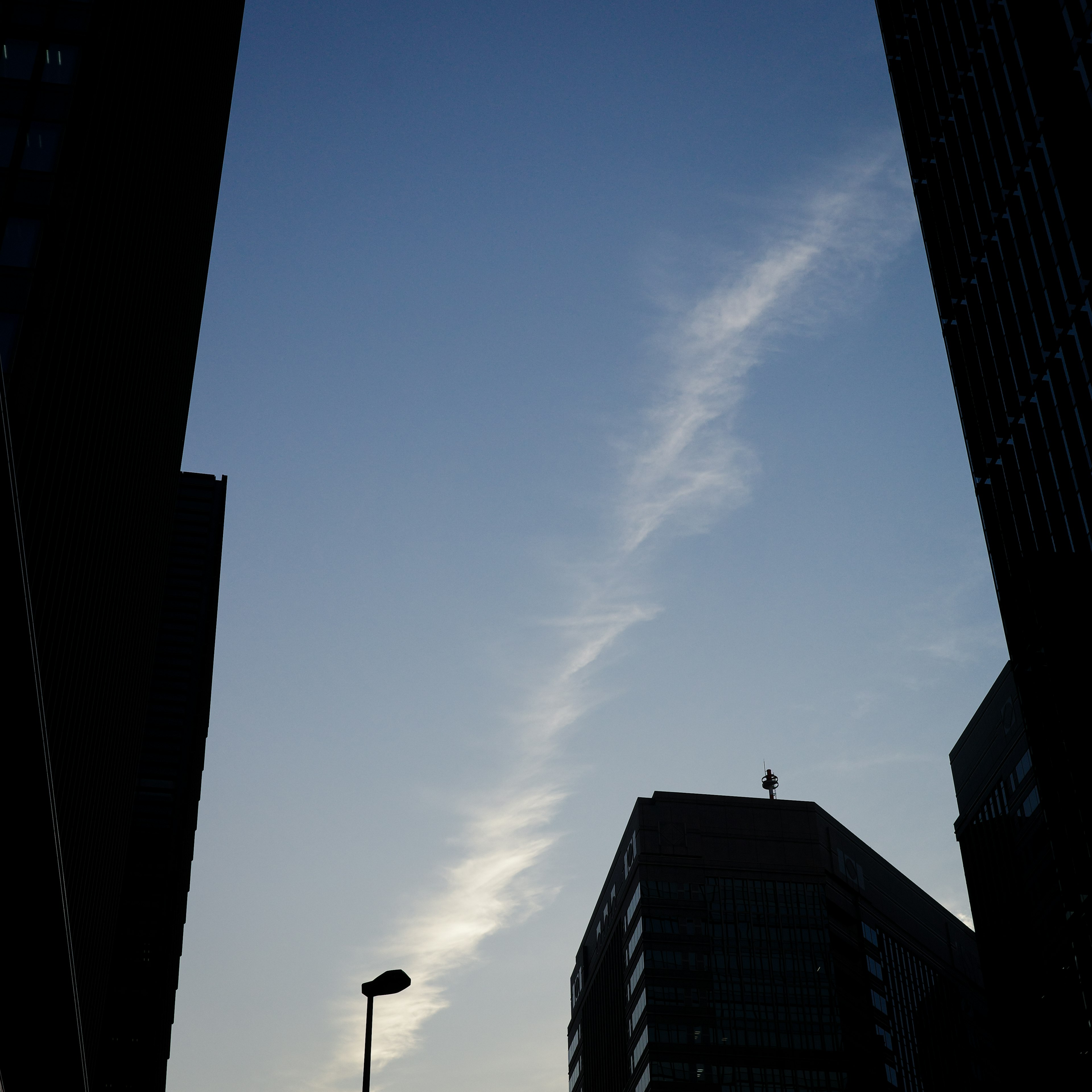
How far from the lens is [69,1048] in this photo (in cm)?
4569

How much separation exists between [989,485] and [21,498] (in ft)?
212

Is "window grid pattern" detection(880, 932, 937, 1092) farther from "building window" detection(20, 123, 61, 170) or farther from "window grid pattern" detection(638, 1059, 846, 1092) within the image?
"building window" detection(20, 123, 61, 170)

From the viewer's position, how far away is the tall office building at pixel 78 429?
35125 mm

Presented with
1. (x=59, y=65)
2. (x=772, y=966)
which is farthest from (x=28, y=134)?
(x=772, y=966)

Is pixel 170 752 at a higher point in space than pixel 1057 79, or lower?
higher

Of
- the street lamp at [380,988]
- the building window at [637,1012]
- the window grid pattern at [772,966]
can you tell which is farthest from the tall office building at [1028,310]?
the building window at [637,1012]

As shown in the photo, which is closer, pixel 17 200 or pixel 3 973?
pixel 17 200

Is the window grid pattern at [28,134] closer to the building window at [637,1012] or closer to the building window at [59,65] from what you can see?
the building window at [59,65]

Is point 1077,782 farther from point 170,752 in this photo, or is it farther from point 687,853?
point 170,752

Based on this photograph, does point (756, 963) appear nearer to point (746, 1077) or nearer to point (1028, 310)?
point (746, 1077)

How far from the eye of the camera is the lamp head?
28.4 metres

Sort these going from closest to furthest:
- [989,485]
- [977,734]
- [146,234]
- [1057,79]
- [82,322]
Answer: [82,322] < [146,234] < [1057,79] < [989,485] < [977,734]

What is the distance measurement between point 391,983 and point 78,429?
23.0m

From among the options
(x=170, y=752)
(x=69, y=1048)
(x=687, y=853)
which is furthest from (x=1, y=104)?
(x=170, y=752)
